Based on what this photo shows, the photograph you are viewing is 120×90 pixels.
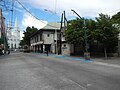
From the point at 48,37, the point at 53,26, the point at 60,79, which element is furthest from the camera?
the point at 53,26

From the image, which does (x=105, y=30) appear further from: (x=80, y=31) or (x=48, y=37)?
(x=48, y=37)

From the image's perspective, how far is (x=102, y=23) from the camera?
29.0 m

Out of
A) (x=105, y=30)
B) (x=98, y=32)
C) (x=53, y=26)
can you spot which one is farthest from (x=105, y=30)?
(x=53, y=26)

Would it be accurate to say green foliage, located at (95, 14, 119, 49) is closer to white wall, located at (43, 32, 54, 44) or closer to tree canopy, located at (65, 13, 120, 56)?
tree canopy, located at (65, 13, 120, 56)

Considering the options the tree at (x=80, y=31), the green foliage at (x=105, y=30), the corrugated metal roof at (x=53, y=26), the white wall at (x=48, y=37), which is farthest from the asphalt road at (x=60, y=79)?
the corrugated metal roof at (x=53, y=26)

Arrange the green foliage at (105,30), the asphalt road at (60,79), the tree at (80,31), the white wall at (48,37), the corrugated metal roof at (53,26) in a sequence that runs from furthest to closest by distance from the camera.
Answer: the corrugated metal roof at (53,26) < the white wall at (48,37) < the tree at (80,31) < the green foliage at (105,30) < the asphalt road at (60,79)

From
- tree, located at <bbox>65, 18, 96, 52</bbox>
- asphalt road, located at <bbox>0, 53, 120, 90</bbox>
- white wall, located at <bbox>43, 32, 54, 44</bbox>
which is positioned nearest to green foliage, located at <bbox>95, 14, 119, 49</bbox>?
tree, located at <bbox>65, 18, 96, 52</bbox>

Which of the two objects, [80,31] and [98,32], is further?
[80,31]

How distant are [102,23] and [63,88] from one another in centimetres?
2239

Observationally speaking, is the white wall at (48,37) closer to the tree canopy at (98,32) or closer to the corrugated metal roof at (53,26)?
the corrugated metal roof at (53,26)

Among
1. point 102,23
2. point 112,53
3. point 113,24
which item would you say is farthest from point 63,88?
point 112,53

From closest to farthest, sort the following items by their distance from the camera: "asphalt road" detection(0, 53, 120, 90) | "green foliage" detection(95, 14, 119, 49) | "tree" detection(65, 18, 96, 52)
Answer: "asphalt road" detection(0, 53, 120, 90) → "green foliage" detection(95, 14, 119, 49) → "tree" detection(65, 18, 96, 52)

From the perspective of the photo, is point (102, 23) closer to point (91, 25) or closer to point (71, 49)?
point (91, 25)

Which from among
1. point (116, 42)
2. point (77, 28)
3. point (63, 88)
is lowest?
point (63, 88)
